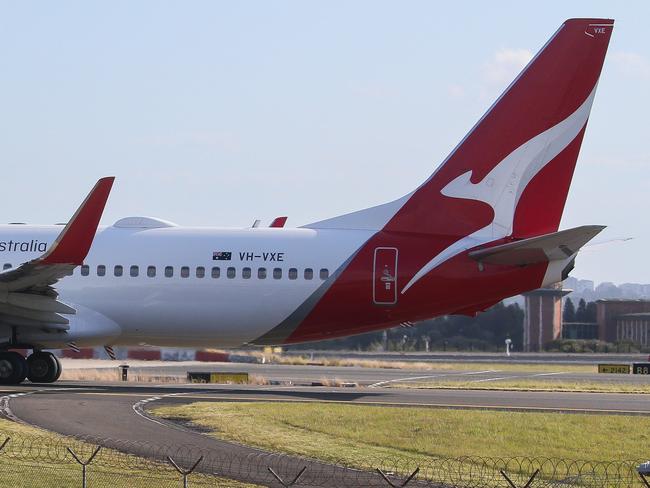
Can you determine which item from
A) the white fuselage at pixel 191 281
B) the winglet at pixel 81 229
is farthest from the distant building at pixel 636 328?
the winglet at pixel 81 229

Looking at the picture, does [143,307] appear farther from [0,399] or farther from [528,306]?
[528,306]

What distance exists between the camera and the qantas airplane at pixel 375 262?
35.4 metres

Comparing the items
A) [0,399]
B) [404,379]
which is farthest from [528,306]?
[0,399]

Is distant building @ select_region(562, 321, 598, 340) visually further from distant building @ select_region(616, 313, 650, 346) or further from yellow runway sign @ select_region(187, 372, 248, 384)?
yellow runway sign @ select_region(187, 372, 248, 384)

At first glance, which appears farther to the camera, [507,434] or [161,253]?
[161,253]

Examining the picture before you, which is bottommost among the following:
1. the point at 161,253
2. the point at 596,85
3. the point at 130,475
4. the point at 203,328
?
the point at 130,475

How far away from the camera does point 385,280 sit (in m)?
35.5

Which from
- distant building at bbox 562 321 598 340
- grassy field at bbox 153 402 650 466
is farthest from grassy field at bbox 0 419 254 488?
distant building at bbox 562 321 598 340

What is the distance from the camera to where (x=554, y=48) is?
35.8 metres

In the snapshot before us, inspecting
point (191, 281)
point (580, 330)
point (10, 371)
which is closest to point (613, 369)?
point (191, 281)

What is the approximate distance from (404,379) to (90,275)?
17447mm

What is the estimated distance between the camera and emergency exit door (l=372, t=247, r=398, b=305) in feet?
116

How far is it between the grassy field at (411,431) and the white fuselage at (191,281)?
6.23 meters

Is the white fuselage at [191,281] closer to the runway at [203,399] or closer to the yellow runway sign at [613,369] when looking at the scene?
the runway at [203,399]
